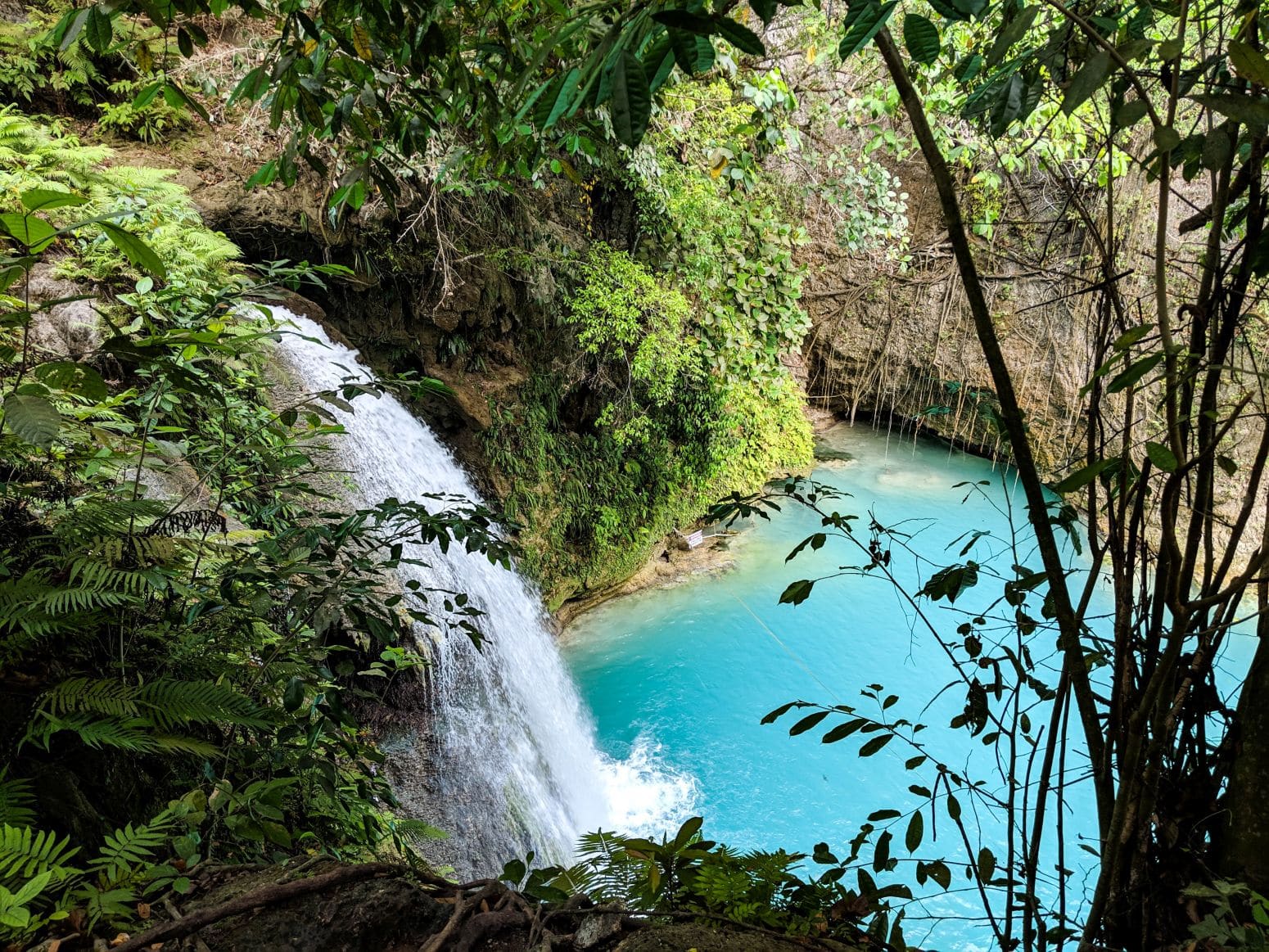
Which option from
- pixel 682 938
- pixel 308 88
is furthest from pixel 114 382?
pixel 682 938

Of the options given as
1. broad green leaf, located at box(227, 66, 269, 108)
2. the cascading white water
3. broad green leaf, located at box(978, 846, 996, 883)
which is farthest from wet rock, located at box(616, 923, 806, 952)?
the cascading white water

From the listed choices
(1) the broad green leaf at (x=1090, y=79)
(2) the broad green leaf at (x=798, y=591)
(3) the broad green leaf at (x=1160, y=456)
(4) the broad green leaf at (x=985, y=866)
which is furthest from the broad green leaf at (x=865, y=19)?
(4) the broad green leaf at (x=985, y=866)

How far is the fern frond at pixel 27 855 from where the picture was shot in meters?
1.20

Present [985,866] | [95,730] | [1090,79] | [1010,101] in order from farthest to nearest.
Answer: [95,730] → [985,866] → [1010,101] → [1090,79]

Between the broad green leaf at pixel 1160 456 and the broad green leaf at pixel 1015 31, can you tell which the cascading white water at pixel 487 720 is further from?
the broad green leaf at pixel 1160 456

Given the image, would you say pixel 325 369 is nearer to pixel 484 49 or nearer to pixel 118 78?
pixel 118 78

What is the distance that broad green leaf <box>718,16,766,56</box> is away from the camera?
758 millimetres

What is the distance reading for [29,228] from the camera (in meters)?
0.97

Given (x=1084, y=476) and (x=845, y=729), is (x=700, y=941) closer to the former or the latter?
(x=845, y=729)

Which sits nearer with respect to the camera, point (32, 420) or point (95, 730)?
point (32, 420)

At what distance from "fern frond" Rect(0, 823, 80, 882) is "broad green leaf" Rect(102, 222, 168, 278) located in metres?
0.97

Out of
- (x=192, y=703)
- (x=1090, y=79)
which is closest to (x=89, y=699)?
(x=192, y=703)

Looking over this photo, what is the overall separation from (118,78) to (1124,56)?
6606mm

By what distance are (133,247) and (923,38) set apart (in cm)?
104
